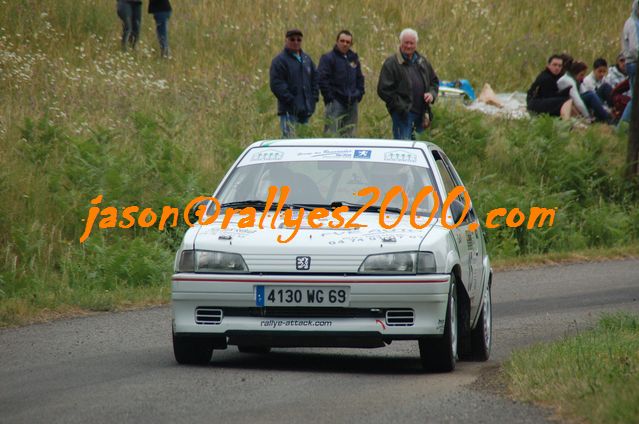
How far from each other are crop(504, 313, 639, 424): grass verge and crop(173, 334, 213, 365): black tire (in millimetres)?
2036

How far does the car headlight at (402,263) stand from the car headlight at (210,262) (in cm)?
85

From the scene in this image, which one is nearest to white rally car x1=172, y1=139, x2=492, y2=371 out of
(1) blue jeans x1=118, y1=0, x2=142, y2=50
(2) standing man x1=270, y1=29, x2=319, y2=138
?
(2) standing man x1=270, y1=29, x2=319, y2=138

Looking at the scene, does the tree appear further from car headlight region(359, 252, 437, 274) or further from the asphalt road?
car headlight region(359, 252, 437, 274)

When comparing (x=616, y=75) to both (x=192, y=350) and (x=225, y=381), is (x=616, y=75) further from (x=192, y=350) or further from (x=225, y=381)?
(x=225, y=381)

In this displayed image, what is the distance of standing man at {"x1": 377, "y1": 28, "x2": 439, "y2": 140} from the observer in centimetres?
1939

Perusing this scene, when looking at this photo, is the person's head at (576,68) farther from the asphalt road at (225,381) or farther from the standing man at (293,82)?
the asphalt road at (225,381)

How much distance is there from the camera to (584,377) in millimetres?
7996

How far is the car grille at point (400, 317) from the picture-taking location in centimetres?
895

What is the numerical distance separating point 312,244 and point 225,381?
3.49ft

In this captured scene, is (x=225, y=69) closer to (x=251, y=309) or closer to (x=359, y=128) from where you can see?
(x=359, y=128)

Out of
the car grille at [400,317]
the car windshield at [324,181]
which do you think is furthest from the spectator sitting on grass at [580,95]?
the car grille at [400,317]

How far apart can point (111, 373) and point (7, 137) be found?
10.6 m

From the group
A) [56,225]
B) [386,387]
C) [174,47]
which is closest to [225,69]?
[174,47]

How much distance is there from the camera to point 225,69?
86.4ft
